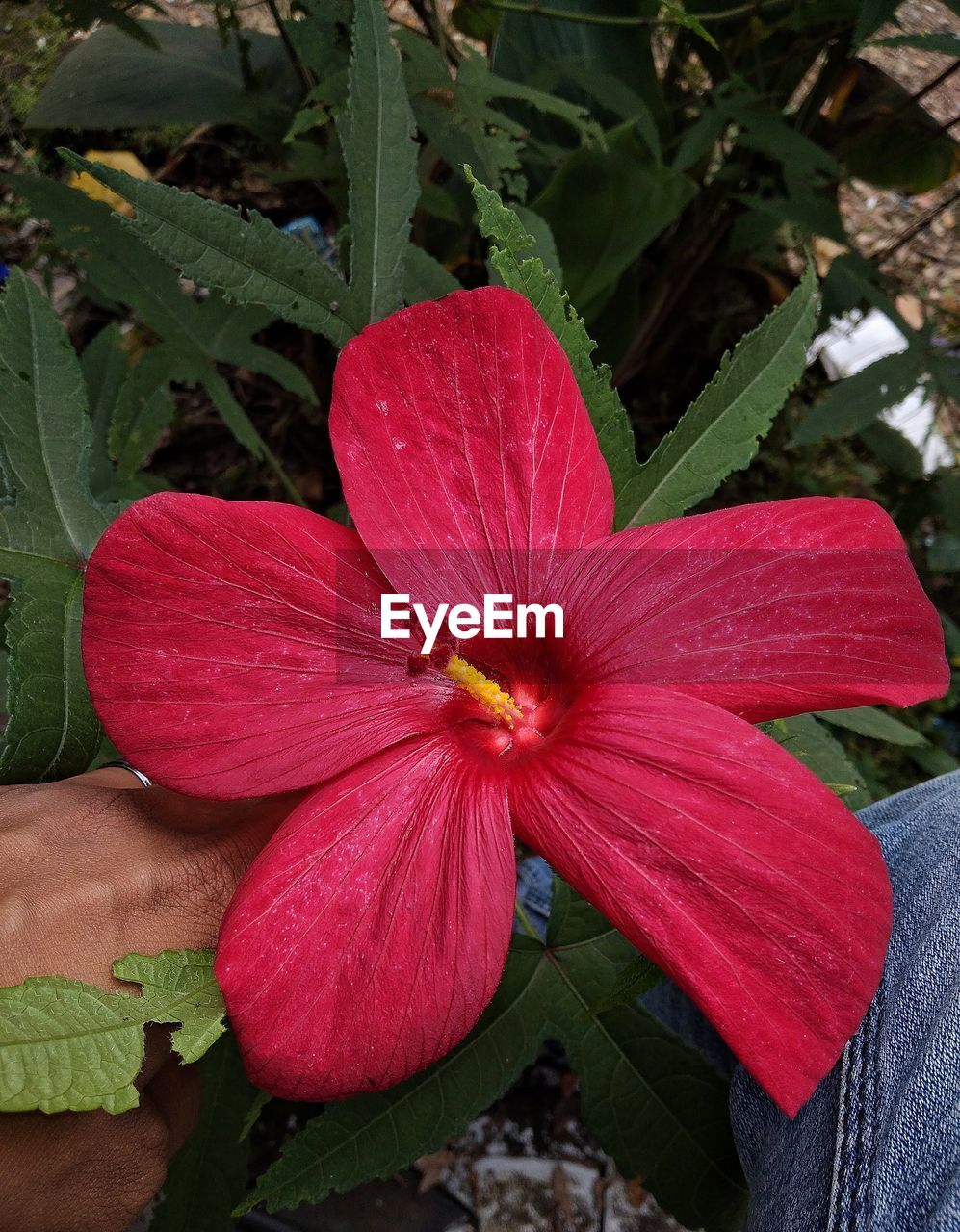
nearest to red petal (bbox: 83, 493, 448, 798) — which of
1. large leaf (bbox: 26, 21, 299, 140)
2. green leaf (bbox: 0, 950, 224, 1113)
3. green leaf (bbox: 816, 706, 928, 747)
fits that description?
green leaf (bbox: 0, 950, 224, 1113)

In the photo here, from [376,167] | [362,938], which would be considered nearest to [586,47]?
[376,167]

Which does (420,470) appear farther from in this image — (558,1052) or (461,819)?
(558,1052)

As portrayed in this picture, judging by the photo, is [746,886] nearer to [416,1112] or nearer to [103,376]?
[416,1112]

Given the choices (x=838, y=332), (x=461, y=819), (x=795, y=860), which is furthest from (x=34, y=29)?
(x=795, y=860)

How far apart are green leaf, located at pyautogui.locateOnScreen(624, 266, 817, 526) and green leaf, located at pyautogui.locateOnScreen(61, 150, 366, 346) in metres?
0.23

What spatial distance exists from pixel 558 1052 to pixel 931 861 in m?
0.69

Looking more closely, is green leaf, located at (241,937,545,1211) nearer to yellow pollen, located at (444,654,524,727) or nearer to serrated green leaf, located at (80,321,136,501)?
yellow pollen, located at (444,654,524,727)

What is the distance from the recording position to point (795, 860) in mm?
393

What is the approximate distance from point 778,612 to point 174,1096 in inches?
17.3

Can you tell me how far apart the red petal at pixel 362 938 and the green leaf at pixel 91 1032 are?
5cm

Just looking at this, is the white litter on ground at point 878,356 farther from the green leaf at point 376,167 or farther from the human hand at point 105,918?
the human hand at point 105,918

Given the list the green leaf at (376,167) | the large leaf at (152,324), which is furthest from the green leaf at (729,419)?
the large leaf at (152,324)

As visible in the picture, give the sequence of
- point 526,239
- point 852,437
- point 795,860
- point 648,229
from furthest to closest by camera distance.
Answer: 1. point 852,437
2. point 648,229
3. point 526,239
4. point 795,860

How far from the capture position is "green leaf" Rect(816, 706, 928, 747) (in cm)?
78
